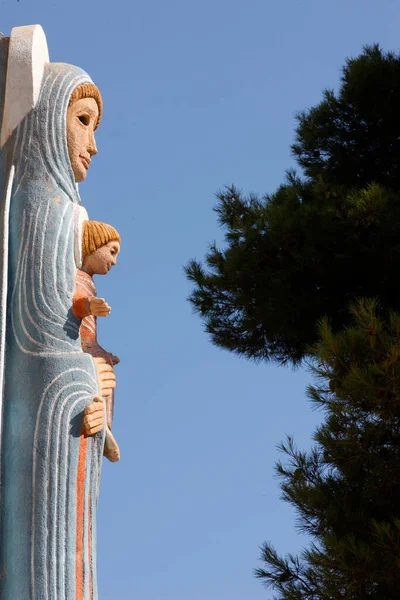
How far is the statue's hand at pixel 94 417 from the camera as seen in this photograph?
4.36 metres

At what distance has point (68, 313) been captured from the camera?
177 inches

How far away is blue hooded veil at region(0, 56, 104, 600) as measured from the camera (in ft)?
13.6

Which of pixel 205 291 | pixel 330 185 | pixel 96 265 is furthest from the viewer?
pixel 205 291

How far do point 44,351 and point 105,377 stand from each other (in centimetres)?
33

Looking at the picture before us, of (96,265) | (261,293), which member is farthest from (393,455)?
(96,265)

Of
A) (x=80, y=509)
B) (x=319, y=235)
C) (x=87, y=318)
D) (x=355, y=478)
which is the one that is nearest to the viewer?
(x=80, y=509)

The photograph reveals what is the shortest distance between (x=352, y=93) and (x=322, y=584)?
561 centimetres

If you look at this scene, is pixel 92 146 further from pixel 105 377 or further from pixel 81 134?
pixel 105 377

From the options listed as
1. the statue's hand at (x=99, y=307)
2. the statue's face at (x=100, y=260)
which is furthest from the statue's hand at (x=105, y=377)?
the statue's face at (x=100, y=260)

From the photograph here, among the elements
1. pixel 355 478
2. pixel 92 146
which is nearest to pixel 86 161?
pixel 92 146

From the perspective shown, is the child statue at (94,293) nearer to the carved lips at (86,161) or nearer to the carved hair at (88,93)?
the carved lips at (86,161)

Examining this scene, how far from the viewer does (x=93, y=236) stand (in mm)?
4730

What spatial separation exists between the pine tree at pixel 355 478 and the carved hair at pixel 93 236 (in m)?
3.50

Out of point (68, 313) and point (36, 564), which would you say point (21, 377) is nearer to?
point (68, 313)
